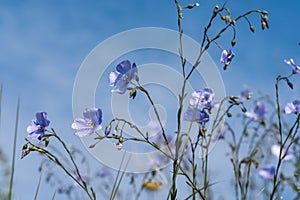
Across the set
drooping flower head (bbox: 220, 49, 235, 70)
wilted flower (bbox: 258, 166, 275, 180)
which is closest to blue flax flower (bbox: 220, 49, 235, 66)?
drooping flower head (bbox: 220, 49, 235, 70)

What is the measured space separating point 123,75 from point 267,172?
2066 mm

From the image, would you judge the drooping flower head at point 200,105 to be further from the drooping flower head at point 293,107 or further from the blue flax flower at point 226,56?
the drooping flower head at point 293,107

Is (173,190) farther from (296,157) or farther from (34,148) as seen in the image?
(296,157)

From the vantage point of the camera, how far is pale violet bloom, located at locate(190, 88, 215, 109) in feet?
7.39

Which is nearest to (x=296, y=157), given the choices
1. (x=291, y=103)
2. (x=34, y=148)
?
(x=291, y=103)

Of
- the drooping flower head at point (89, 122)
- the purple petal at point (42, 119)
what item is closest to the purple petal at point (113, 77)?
the drooping flower head at point (89, 122)

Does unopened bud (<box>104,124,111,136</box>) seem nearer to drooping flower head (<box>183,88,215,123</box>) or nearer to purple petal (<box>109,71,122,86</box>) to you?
purple petal (<box>109,71,122,86</box>)

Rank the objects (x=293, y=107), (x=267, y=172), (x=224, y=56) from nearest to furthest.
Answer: (x=224, y=56) < (x=293, y=107) < (x=267, y=172)

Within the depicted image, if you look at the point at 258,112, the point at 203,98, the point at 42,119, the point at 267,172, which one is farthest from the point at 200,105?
the point at 258,112

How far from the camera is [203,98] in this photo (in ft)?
7.41

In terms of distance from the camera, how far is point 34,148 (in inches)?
77.7

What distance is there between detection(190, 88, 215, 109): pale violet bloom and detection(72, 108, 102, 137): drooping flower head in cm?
47

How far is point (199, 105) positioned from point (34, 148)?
28.6 inches

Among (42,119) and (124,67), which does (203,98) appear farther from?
(42,119)
